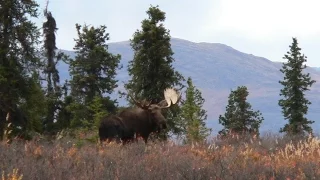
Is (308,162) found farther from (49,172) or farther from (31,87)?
(31,87)

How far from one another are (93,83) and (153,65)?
4742 mm

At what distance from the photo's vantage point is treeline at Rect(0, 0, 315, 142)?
23594 mm

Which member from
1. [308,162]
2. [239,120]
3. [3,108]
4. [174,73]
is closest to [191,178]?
[308,162]

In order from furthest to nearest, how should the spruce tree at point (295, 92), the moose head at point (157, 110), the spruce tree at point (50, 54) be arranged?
the spruce tree at point (50, 54) → the spruce tree at point (295, 92) → the moose head at point (157, 110)

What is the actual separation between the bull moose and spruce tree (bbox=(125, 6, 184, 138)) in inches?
464

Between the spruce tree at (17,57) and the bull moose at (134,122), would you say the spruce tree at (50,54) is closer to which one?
the spruce tree at (17,57)

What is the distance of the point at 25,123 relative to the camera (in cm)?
2459

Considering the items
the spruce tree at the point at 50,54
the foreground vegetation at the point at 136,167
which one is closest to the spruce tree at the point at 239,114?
the spruce tree at the point at 50,54

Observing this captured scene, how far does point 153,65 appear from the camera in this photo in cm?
2914

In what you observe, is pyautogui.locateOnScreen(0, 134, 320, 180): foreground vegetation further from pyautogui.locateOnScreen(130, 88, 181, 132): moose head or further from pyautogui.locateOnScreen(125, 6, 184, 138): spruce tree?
pyautogui.locateOnScreen(125, 6, 184, 138): spruce tree

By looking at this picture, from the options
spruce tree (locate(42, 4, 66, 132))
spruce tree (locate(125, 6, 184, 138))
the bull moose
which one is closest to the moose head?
the bull moose

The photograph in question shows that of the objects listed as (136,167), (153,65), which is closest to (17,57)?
(153,65)

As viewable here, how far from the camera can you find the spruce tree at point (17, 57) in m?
23.3

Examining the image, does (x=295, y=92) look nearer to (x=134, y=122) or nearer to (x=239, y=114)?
(x=239, y=114)
